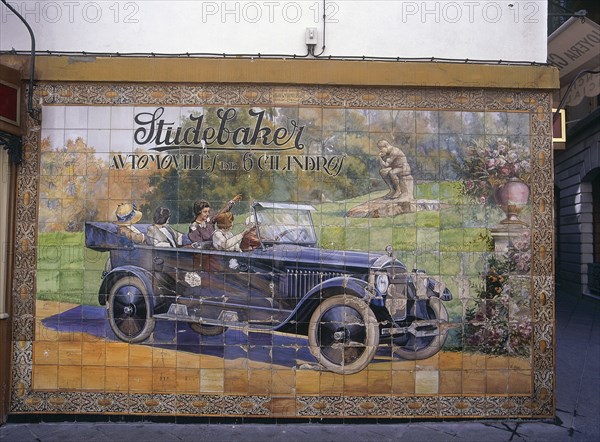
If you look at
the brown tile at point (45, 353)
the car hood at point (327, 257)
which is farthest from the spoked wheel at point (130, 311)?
the car hood at point (327, 257)

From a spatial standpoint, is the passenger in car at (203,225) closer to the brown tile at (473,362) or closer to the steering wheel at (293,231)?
the steering wheel at (293,231)

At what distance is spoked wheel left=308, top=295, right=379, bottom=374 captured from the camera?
234 inches

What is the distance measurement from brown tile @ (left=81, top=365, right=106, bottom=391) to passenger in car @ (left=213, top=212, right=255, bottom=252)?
2110mm

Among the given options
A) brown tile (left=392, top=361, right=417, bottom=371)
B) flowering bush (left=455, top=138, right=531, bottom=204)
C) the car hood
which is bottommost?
brown tile (left=392, top=361, right=417, bottom=371)

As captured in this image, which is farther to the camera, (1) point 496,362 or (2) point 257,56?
(2) point 257,56

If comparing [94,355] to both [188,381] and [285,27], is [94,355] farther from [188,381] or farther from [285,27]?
[285,27]

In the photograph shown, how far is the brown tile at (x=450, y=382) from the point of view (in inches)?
235

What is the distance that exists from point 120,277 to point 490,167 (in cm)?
483

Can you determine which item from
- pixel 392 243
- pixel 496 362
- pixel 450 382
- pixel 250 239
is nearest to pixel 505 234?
pixel 392 243

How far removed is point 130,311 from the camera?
19.8 ft

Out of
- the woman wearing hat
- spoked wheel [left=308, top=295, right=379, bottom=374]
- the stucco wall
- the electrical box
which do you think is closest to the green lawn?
the woman wearing hat

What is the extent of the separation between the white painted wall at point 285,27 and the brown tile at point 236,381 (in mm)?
4033

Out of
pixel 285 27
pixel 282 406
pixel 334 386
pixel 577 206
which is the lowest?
pixel 282 406

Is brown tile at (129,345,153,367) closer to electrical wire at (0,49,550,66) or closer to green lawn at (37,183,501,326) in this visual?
green lawn at (37,183,501,326)
